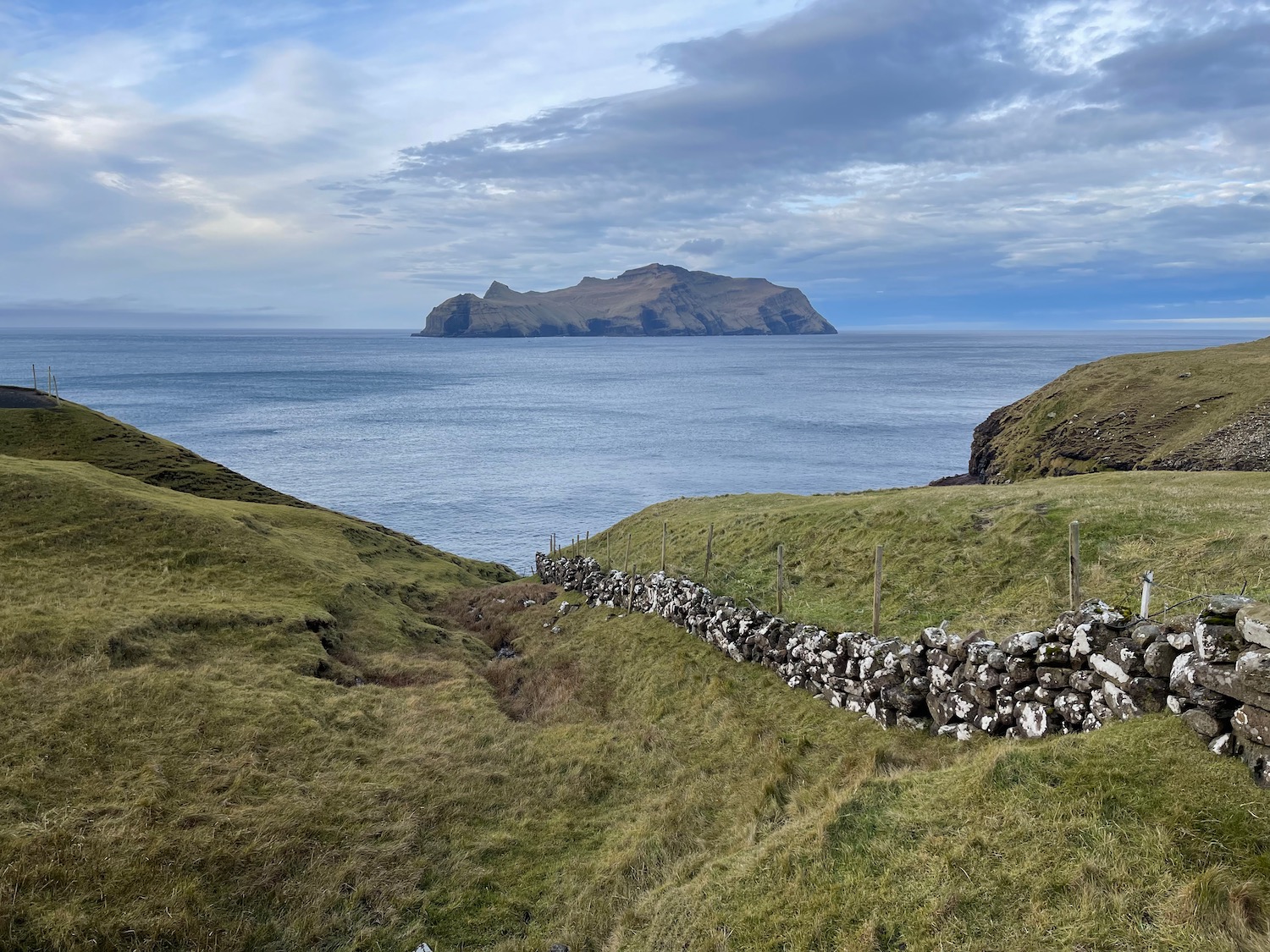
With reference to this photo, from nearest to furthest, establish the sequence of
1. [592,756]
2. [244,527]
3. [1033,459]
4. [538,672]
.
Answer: [592,756]
[538,672]
[244,527]
[1033,459]

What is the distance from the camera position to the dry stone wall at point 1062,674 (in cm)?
1030

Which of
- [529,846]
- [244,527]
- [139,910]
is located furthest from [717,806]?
[244,527]

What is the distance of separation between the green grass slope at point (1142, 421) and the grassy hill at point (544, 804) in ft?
147

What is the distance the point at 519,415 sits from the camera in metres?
167

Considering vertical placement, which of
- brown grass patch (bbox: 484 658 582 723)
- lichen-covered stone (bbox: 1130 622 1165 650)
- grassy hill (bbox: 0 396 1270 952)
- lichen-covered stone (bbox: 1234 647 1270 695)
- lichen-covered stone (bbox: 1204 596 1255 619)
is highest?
lichen-covered stone (bbox: 1204 596 1255 619)

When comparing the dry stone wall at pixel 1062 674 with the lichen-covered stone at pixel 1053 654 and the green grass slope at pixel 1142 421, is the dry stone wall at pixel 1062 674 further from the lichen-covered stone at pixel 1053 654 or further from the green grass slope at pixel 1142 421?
the green grass slope at pixel 1142 421

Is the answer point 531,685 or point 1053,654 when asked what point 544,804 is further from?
point 1053,654

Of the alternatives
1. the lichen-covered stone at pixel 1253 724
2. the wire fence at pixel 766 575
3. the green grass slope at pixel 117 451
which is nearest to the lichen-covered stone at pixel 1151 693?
the lichen-covered stone at pixel 1253 724

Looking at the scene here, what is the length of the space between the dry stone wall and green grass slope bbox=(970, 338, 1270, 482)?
179ft

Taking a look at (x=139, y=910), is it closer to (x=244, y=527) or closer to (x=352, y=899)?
(x=352, y=899)

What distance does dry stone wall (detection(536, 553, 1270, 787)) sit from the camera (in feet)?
33.8

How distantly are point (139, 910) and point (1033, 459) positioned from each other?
86076mm

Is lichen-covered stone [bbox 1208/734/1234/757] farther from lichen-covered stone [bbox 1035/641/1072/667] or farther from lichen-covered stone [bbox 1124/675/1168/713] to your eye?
lichen-covered stone [bbox 1035/641/1072/667]

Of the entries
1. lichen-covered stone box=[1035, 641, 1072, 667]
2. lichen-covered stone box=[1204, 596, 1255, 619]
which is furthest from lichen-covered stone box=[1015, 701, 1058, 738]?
lichen-covered stone box=[1204, 596, 1255, 619]
